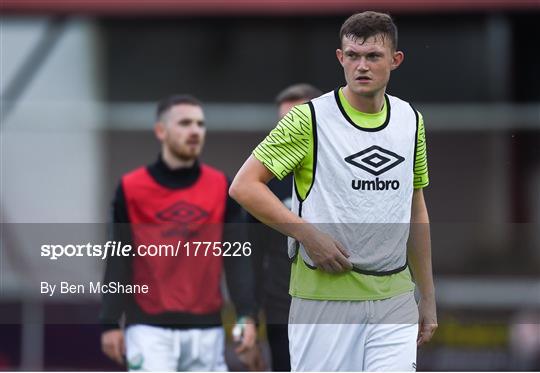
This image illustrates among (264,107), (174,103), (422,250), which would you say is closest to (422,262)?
(422,250)

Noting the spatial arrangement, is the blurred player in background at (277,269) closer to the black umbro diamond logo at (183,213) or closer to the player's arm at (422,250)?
the black umbro diamond logo at (183,213)

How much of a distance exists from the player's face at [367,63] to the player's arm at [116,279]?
1.31 metres

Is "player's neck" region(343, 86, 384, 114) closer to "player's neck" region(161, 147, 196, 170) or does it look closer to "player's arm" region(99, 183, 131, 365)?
"player's arm" region(99, 183, 131, 365)

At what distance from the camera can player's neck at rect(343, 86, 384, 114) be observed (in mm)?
3781

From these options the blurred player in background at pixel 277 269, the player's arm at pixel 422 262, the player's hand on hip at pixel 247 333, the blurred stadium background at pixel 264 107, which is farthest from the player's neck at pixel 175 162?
the blurred stadium background at pixel 264 107

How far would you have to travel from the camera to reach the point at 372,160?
3.76 metres

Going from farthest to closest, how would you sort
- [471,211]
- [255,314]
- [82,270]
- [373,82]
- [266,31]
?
[266,31] < [471,211] < [255,314] < [82,270] < [373,82]

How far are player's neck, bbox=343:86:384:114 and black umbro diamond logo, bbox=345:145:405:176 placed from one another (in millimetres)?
123

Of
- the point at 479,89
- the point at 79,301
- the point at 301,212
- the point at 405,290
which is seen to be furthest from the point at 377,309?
the point at 479,89

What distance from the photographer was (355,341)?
152 inches

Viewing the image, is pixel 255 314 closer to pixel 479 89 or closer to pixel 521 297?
pixel 521 297

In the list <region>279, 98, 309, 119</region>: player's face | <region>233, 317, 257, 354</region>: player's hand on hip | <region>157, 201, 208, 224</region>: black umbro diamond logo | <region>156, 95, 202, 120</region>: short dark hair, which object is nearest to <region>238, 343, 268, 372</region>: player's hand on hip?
<region>233, 317, 257, 354</region>: player's hand on hip

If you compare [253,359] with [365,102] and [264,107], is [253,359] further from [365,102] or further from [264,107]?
[264,107]

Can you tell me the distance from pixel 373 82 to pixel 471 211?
5940mm
